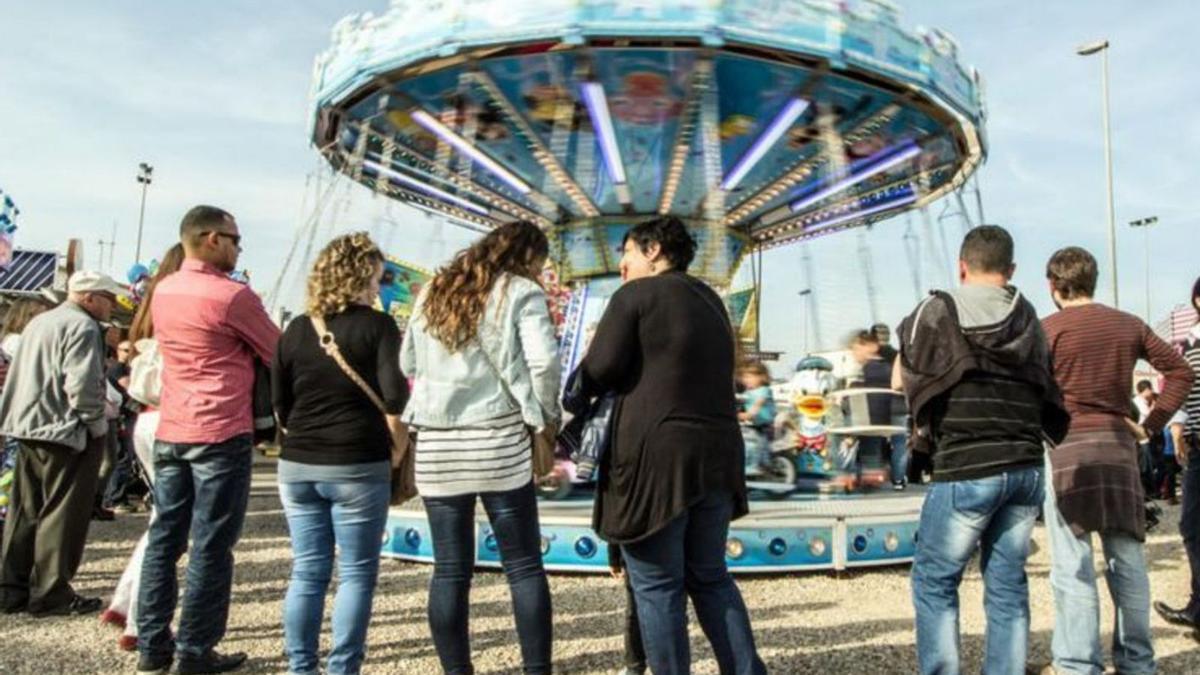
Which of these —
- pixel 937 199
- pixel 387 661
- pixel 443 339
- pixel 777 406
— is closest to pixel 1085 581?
pixel 443 339

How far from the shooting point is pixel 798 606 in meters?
4.84

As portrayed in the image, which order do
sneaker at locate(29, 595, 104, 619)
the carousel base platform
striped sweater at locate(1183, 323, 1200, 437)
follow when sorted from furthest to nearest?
the carousel base platform, sneaker at locate(29, 595, 104, 619), striped sweater at locate(1183, 323, 1200, 437)

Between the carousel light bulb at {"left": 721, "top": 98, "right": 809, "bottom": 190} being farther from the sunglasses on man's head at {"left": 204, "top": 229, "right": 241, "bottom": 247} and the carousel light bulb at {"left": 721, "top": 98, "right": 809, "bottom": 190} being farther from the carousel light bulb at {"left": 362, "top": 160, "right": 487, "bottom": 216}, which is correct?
the sunglasses on man's head at {"left": 204, "top": 229, "right": 241, "bottom": 247}

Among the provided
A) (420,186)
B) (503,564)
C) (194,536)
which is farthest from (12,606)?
(420,186)

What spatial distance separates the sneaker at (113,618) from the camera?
13.3 feet

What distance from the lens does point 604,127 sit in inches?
307

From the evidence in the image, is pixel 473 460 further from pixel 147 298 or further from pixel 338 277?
pixel 147 298

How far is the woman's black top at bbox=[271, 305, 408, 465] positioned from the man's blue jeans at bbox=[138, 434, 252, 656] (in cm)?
53

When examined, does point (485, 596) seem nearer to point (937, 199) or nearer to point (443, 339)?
point (443, 339)

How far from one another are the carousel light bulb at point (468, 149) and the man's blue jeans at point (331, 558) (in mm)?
5131

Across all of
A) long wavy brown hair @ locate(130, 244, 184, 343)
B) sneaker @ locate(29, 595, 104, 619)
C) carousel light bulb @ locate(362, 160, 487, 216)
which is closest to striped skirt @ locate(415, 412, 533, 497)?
long wavy brown hair @ locate(130, 244, 184, 343)

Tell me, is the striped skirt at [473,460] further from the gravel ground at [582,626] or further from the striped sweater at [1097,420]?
the striped sweater at [1097,420]

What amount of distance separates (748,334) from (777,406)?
4.49m

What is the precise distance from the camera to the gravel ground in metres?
3.68
